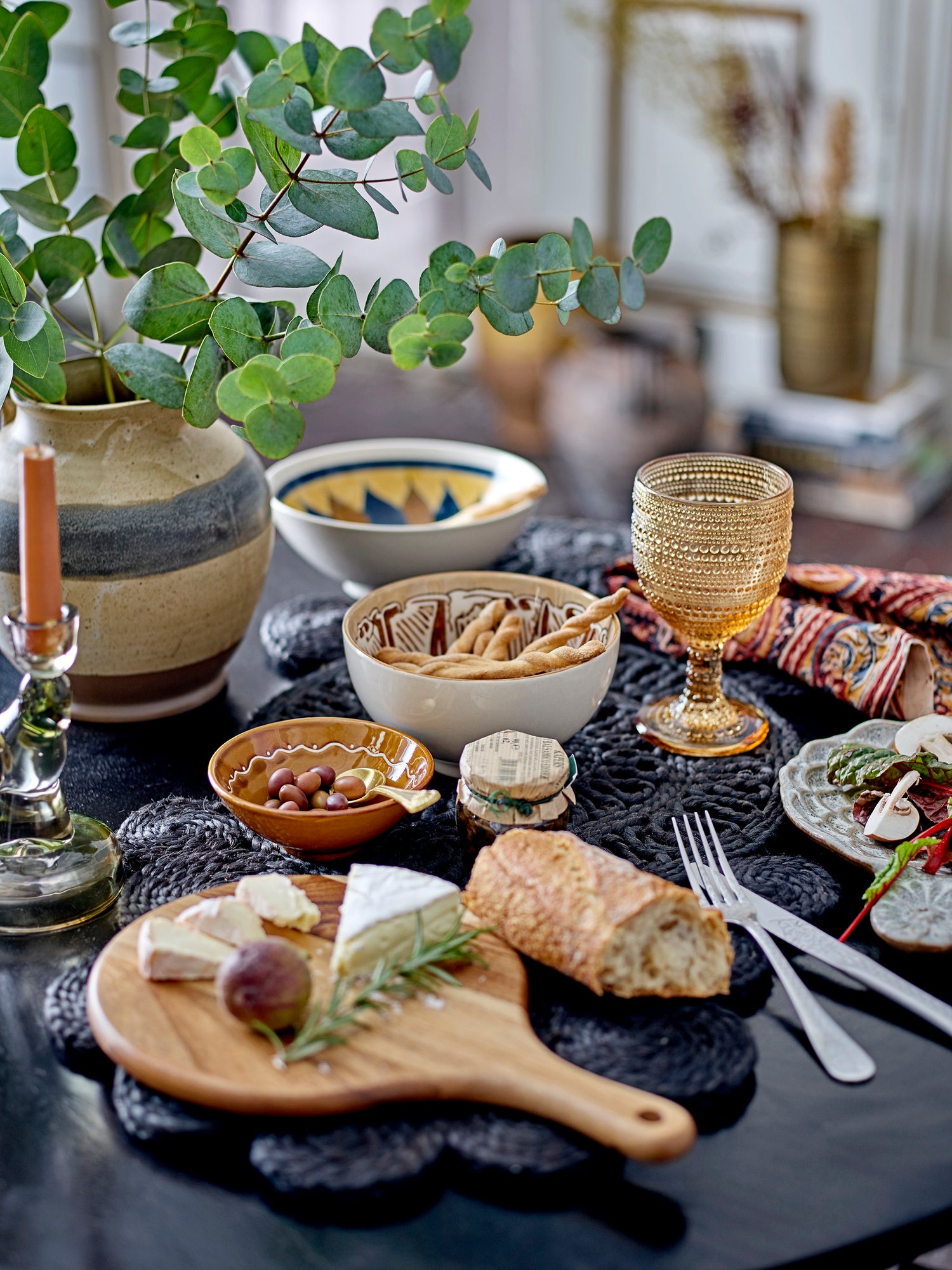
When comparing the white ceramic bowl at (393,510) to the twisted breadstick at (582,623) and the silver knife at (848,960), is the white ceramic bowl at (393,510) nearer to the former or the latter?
the twisted breadstick at (582,623)

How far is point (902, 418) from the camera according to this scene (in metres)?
3.11

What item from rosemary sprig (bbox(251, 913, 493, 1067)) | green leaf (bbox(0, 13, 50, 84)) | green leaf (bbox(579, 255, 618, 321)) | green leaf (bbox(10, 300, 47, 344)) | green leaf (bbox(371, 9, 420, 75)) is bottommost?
rosemary sprig (bbox(251, 913, 493, 1067))

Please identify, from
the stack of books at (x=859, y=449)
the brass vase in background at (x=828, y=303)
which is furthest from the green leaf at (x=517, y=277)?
the brass vase in background at (x=828, y=303)

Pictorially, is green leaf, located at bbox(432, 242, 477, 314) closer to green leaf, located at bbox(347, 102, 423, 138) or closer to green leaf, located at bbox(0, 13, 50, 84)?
green leaf, located at bbox(347, 102, 423, 138)

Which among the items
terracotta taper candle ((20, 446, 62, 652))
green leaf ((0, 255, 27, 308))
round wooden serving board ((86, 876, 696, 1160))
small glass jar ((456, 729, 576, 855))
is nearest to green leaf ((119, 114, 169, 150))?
green leaf ((0, 255, 27, 308))

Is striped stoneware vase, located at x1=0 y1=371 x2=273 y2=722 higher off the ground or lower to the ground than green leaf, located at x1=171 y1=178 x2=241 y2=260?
lower

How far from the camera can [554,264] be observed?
3.08 feet

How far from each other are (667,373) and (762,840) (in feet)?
7.72

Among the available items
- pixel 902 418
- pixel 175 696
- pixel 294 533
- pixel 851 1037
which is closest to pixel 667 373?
pixel 902 418

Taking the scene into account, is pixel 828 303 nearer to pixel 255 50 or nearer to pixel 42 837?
pixel 255 50

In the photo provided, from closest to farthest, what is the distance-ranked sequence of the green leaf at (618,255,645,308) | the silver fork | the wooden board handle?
the wooden board handle, the silver fork, the green leaf at (618,255,645,308)

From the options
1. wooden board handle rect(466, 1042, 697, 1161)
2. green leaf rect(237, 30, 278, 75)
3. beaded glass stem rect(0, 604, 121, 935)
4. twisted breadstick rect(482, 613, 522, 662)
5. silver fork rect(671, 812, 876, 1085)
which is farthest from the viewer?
green leaf rect(237, 30, 278, 75)

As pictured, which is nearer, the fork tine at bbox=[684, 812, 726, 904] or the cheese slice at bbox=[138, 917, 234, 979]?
the cheese slice at bbox=[138, 917, 234, 979]

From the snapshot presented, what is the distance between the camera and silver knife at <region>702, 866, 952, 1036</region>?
2.48 feet
